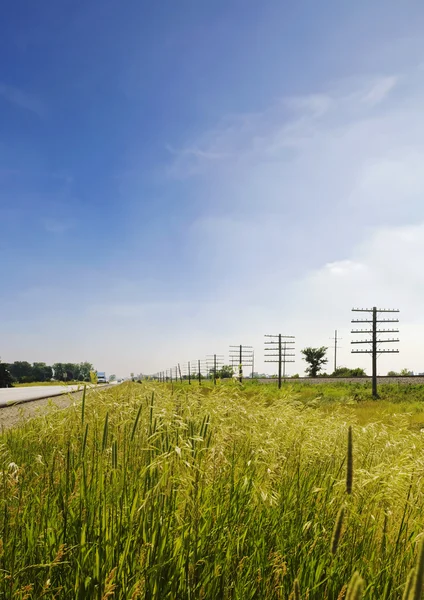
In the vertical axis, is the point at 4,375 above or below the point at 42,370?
above

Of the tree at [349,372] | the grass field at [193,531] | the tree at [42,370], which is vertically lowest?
the tree at [42,370]

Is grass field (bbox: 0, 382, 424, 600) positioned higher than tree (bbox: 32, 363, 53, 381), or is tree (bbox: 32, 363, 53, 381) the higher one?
grass field (bbox: 0, 382, 424, 600)

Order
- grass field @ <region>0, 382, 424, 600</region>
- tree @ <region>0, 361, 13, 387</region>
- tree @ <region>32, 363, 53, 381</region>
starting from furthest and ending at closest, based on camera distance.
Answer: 1. tree @ <region>32, 363, 53, 381</region>
2. tree @ <region>0, 361, 13, 387</region>
3. grass field @ <region>0, 382, 424, 600</region>

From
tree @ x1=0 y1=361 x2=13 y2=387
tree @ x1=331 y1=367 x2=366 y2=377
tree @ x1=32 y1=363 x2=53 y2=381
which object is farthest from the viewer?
tree @ x1=32 y1=363 x2=53 y2=381

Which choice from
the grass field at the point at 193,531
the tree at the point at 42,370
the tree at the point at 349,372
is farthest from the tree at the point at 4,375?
the tree at the point at 42,370

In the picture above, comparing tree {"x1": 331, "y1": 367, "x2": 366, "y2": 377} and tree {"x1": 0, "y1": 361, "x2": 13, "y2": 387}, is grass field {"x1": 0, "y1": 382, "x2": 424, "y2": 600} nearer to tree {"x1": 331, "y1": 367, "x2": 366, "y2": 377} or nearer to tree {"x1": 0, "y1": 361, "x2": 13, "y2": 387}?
tree {"x1": 0, "y1": 361, "x2": 13, "y2": 387}

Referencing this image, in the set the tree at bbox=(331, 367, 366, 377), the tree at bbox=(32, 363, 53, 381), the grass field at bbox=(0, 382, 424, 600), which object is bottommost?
the tree at bbox=(32, 363, 53, 381)

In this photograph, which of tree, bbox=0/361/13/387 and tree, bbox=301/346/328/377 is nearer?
tree, bbox=0/361/13/387

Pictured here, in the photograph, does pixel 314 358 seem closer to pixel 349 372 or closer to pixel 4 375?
pixel 349 372

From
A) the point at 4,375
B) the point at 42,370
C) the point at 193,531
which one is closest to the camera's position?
the point at 193,531

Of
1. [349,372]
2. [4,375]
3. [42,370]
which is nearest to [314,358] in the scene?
[349,372]

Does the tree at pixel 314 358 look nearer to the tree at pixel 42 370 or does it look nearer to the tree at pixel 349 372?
the tree at pixel 349 372

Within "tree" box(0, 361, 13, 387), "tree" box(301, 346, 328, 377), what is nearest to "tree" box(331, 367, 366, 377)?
"tree" box(301, 346, 328, 377)

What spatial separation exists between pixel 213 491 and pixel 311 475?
1.40m
